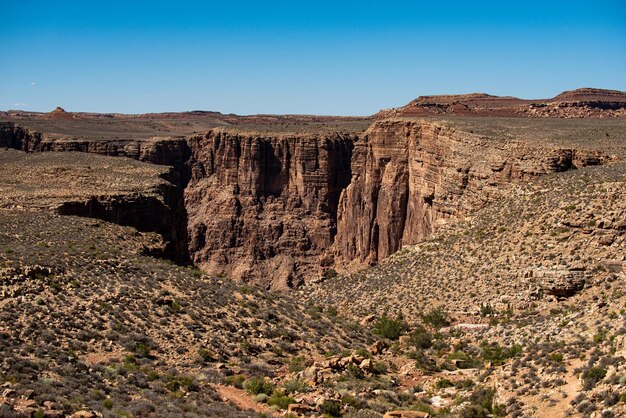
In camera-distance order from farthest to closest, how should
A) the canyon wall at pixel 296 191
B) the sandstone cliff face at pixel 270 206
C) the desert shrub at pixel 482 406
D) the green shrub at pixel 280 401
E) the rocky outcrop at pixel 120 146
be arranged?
the rocky outcrop at pixel 120 146 < the sandstone cliff face at pixel 270 206 < the canyon wall at pixel 296 191 < the green shrub at pixel 280 401 < the desert shrub at pixel 482 406

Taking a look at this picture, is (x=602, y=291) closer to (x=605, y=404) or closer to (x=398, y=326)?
(x=398, y=326)

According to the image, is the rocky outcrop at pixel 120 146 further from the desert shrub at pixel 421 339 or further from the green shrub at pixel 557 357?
the green shrub at pixel 557 357

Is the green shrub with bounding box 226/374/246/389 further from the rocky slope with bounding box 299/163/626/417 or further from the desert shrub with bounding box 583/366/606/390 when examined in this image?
the desert shrub with bounding box 583/366/606/390

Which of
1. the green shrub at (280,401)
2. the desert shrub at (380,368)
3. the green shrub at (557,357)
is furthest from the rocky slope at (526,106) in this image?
the green shrub at (280,401)

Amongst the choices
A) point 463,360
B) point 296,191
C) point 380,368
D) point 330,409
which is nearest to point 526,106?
point 296,191

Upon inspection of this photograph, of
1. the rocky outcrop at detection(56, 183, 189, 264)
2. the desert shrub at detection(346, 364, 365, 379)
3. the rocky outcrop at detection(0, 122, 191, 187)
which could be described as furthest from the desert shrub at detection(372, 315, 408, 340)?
the rocky outcrop at detection(0, 122, 191, 187)
